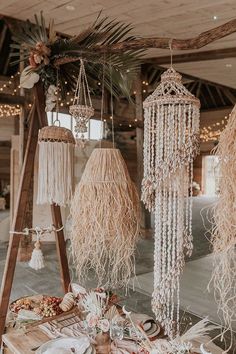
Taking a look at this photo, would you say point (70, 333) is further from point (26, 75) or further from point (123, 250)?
point (26, 75)

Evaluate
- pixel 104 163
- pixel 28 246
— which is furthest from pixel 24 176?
pixel 28 246

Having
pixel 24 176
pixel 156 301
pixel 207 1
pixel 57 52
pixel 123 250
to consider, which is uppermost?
pixel 207 1

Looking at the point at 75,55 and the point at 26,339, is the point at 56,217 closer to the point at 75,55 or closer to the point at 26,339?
the point at 26,339

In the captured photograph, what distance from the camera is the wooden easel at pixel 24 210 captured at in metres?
2.16

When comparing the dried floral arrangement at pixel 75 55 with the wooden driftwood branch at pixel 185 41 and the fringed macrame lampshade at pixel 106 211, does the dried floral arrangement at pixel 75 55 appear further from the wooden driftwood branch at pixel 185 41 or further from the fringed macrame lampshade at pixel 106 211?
the fringed macrame lampshade at pixel 106 211

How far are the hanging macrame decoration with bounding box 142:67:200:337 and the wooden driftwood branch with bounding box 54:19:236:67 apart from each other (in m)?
0.15

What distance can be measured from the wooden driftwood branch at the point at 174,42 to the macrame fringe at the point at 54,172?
58 centimetres

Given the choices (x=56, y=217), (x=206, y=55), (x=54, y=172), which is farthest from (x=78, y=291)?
(x=206, y=55)

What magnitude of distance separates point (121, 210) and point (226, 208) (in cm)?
74

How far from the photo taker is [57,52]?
7.36ft

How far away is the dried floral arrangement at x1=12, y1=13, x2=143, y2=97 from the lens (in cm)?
206

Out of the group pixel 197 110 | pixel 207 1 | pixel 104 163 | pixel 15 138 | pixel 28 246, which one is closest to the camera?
pixel 197 110

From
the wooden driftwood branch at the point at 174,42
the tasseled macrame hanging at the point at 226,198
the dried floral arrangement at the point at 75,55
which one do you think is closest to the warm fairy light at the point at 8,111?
the dried floral arrangement at the point at 75,55

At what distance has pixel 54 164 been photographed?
214cm
